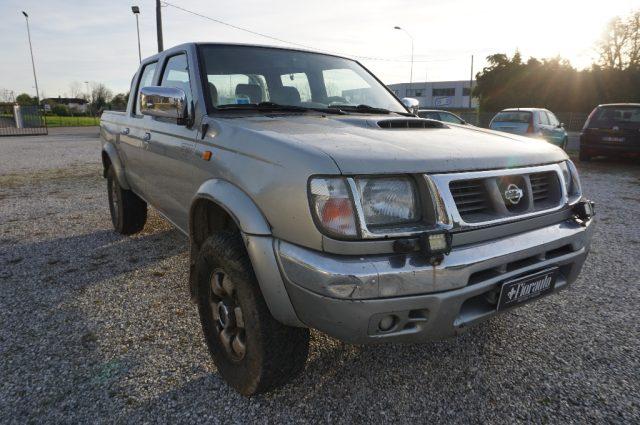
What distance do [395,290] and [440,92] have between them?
254 ft

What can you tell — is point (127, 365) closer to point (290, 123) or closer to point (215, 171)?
point (215, 171)

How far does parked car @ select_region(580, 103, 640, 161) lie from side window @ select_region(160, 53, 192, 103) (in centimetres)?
1121

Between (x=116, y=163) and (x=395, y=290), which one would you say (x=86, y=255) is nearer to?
(x=116, y=163)

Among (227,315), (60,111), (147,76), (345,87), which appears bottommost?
(227,315)

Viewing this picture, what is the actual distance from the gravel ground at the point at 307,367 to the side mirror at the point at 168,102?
1.31 m

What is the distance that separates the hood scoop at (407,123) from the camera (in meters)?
2.49

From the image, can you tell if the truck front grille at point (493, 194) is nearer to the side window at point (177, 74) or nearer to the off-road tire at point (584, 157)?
the side window at point (177, 74)

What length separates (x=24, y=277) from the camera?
3.68 meters

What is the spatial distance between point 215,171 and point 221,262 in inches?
19.3

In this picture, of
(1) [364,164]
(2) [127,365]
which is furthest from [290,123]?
(2) [127,365]

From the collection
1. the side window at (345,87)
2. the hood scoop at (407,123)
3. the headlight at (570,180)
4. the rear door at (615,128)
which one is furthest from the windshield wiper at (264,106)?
the rear door at (615,128)

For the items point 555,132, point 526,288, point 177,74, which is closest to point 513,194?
point 526,288

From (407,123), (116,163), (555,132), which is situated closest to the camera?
(407,123)

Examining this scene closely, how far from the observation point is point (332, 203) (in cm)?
172
